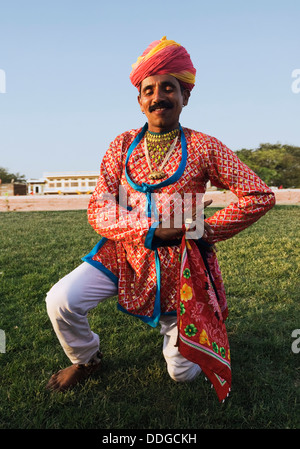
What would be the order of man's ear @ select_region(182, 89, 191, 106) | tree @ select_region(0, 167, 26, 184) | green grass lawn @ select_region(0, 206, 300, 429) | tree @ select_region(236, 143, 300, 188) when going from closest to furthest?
green grass lawn @ select_region(0, 206, 300, 429), man's ear @ select_region(182, 89, 191, 106), tree @ select_region(236, 143, 300, 188), tree @ select_region(0, 167, 26, 184)

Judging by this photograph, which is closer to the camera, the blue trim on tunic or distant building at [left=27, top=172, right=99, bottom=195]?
the blue trim on tunic

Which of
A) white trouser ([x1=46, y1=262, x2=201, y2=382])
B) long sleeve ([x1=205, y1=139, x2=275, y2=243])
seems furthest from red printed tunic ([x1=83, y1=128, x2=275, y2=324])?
white trouser ([x1=46, y1=262, x2=201, y2=382])

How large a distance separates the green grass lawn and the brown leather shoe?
0.06m

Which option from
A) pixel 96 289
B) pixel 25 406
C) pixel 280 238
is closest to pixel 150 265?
pixel 96 289

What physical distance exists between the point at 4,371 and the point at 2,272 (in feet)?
9.35

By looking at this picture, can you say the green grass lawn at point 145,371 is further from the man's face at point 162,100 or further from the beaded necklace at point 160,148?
the man's face at point 162,100

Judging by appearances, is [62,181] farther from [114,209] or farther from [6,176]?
[114,209]

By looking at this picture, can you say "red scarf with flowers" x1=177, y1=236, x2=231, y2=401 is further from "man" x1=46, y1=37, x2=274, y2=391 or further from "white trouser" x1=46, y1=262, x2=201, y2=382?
"white trouser" x1=46, y1=262, x2=201, y2=382

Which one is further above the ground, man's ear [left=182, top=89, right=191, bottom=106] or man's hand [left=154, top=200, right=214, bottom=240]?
man's ear [left=182, top=89, right=191, bottom=106]

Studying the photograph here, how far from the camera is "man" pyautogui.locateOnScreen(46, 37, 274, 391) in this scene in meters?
2.28

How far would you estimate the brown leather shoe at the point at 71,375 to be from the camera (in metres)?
2.51

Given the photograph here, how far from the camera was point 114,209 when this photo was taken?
235 cm

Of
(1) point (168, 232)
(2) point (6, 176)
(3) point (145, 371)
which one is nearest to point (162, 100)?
(1) point (168, 232)

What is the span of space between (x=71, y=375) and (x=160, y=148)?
5.26 ft
